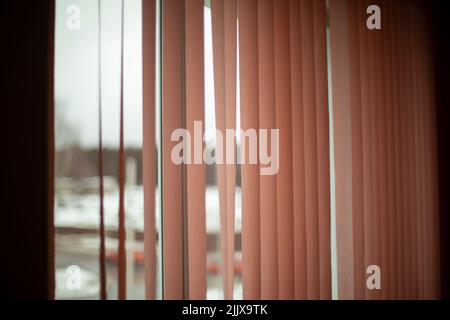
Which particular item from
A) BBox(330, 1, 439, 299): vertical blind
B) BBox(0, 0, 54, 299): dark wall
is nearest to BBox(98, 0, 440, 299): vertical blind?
BBox(330, 1, 439, 299): vertical blind

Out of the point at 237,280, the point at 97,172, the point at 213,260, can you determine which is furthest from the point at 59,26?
the point at 237,280

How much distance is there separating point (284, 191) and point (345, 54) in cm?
83

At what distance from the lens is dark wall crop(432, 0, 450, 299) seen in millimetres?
2254

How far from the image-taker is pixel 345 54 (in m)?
1.81

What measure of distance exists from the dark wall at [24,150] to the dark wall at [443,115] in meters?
2.24

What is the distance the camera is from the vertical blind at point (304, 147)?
1.21 meters

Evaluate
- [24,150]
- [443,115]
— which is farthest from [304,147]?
[443,115]

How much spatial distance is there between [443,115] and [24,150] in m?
2.35

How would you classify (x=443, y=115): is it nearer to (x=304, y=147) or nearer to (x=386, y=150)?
(x=386, y=150)

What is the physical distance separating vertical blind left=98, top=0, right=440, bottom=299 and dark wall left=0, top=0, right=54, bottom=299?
0.23 m

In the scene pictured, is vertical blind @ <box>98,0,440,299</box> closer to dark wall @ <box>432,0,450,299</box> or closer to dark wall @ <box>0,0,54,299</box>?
dark wall @ <box>432,0,450,299</box>

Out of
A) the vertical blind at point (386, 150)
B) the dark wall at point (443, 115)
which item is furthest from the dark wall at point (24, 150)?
the dark wall at point (443, 115)

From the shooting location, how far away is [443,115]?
2287mm

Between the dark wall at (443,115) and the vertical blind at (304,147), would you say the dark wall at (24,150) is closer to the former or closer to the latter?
the vertical blind at (304,147)
